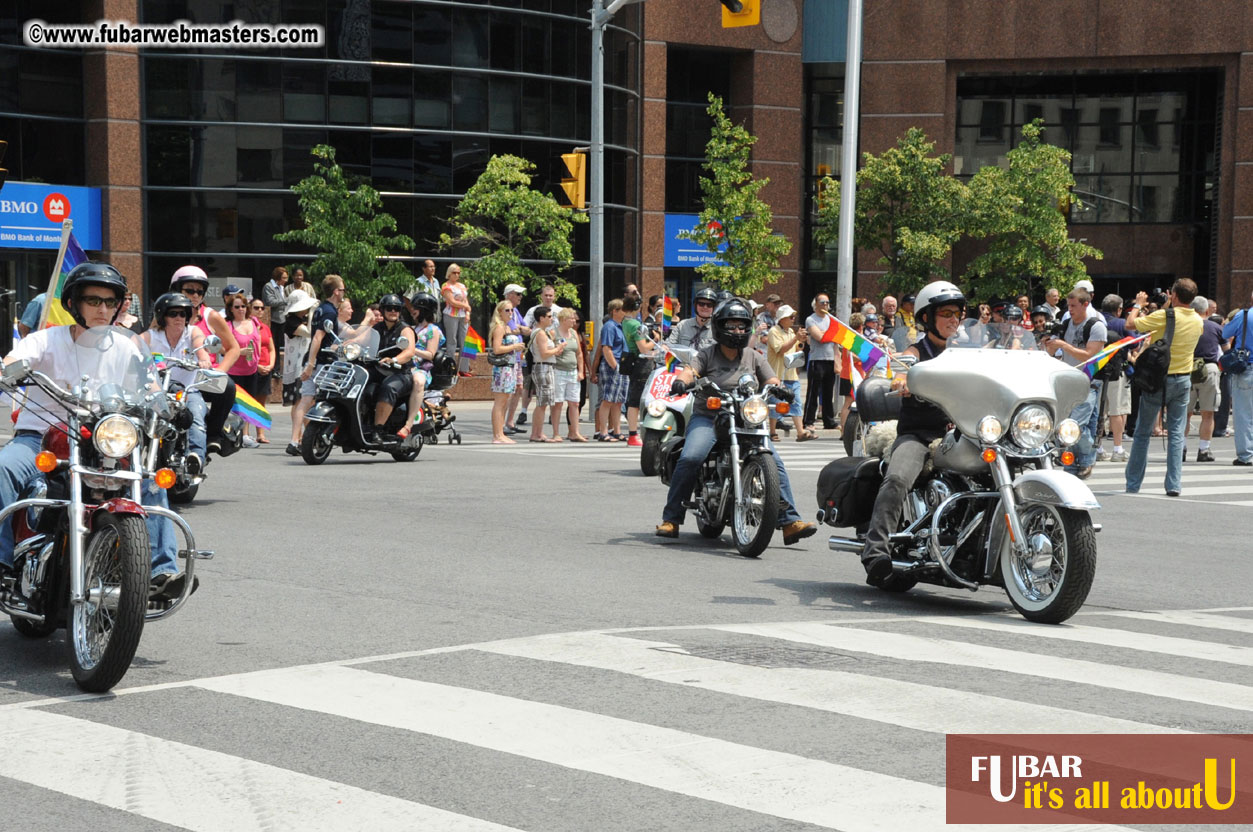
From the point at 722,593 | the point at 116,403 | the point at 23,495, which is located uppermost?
the point at 116,403

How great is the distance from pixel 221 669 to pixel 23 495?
114 cm

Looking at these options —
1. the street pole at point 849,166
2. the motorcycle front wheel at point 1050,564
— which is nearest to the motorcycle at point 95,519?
the motorcycle front wheel at point 1050,564

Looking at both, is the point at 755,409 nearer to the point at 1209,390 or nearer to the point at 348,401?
the point at 348,401

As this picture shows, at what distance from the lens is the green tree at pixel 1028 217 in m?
41.5

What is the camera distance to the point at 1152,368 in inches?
588

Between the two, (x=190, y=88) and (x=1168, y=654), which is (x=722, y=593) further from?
(x=190, y=88)

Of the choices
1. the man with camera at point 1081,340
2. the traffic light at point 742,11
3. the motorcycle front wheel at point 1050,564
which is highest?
the traffic light at point 742,11

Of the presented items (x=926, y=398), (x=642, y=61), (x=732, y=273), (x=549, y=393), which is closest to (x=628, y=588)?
(x=926, y=398)

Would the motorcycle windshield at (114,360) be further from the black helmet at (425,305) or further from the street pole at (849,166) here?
the street pole at (849,166)

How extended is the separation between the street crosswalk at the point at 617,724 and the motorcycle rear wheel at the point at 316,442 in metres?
9.66

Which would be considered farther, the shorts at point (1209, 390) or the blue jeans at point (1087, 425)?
the shorts at point (1209, 390)

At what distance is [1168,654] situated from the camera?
24.1ft

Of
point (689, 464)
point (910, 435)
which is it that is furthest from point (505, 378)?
point (910, 435)

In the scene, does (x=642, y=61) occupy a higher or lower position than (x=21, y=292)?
higher
